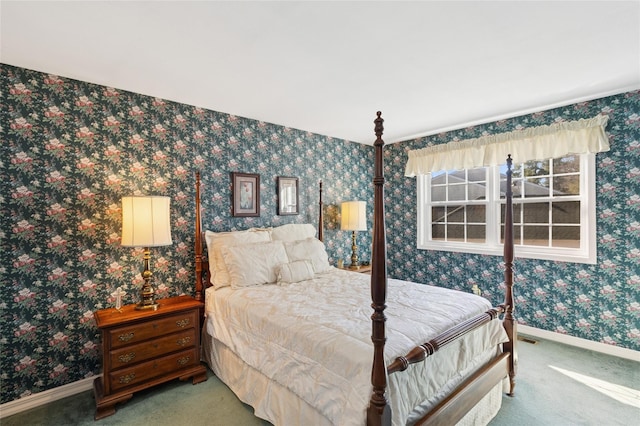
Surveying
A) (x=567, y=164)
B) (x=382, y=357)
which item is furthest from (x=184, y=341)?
(x=567, y=164)

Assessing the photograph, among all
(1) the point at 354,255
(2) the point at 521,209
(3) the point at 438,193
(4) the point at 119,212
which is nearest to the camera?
(4) the point at 119,212

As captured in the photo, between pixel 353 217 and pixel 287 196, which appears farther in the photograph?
pixel 353 217

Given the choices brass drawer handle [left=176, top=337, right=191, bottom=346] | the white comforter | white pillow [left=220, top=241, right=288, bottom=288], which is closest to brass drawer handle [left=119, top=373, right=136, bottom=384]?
brass drawer handle [left=176, top=337, right=191, bottom=346]

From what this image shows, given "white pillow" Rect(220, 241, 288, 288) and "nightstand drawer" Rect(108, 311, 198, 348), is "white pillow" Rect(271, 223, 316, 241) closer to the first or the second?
"white pillow" Rect(220, 241, 288, 288)

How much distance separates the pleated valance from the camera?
10.1 ft

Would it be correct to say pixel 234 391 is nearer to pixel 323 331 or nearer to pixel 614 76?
pixel 323 331

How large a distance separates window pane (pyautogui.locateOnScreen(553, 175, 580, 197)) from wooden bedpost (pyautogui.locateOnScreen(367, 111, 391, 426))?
3096mm

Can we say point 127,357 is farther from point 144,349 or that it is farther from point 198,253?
point 198,253

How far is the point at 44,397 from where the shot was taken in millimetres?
2334

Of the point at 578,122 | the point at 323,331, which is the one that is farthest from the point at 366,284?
the point at 578,122

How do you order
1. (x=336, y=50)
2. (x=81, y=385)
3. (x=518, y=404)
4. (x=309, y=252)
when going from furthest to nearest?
(x=309, y=252) < (x=81, y=385) < (x=518, y=404) < (x=336, y=50)

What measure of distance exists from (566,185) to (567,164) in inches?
9.0

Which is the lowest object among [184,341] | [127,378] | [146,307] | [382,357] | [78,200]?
[127,378]

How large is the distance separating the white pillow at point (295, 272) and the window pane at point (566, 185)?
2.89 m
